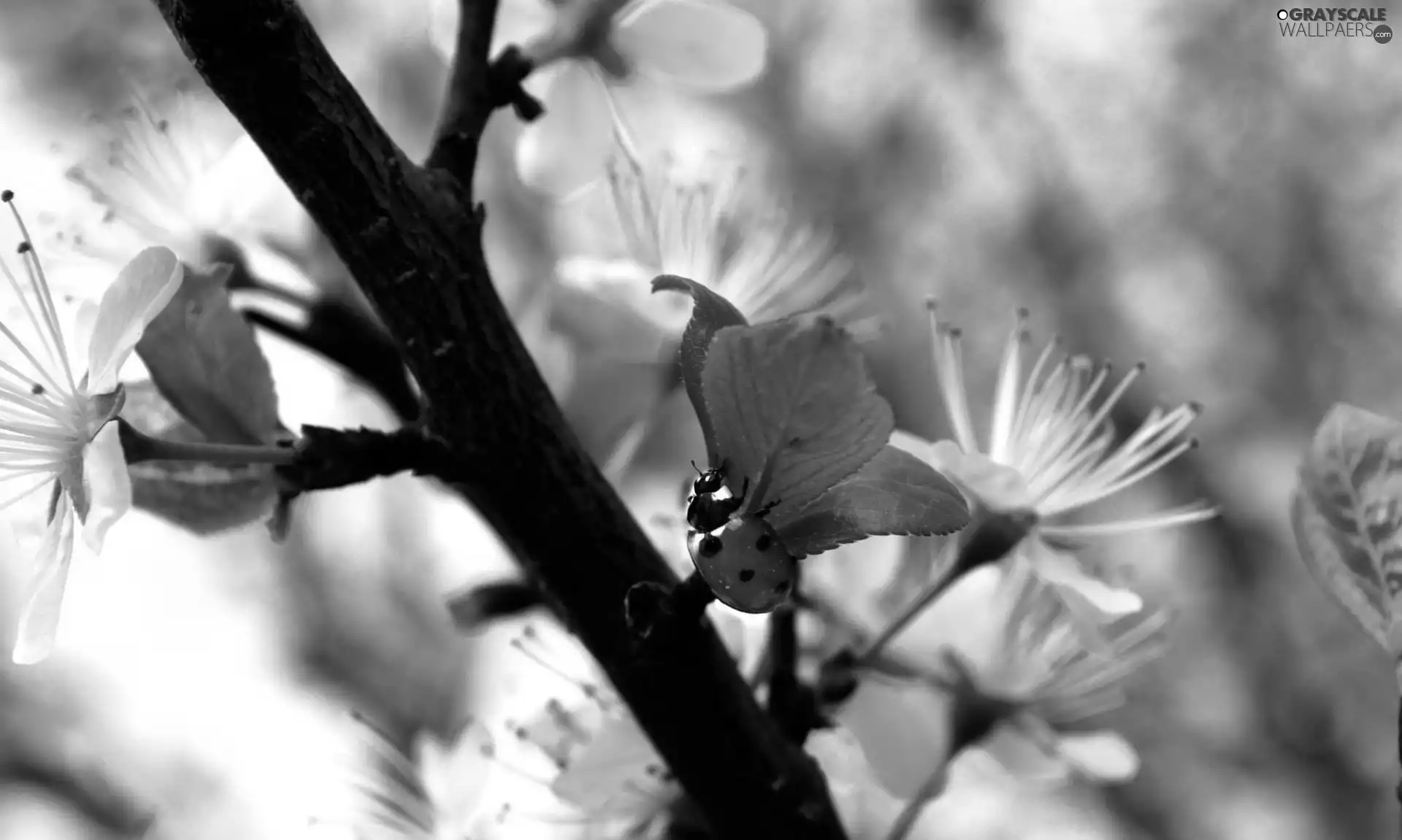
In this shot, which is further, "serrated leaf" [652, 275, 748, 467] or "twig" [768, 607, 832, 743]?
"twig" [768, 607, 832, 743]

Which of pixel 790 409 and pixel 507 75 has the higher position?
pixel 507 75

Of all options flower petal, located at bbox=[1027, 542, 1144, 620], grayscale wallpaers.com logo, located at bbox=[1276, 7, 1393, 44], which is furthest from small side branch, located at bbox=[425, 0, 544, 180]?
grayscale wallpaers.com logo, located at bbox=[1276, 7, 1393, 44]

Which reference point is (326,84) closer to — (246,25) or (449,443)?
(246,25)

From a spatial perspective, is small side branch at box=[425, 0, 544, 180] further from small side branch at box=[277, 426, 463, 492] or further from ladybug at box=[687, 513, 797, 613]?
ladybug at box=[687, 513, 797, 613]

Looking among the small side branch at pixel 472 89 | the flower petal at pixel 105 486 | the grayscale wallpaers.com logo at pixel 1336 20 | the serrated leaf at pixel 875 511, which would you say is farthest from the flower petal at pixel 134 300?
the grayscale wallpaers.com logo at pixel 1336 20

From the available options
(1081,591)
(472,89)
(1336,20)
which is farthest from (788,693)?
(1336,20)

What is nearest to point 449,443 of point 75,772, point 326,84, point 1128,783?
point 326,84

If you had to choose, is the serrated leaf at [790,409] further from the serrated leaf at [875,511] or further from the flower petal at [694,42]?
the flower petal at [694,42]

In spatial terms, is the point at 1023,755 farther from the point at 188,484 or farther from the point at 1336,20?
the point at 1336,20
